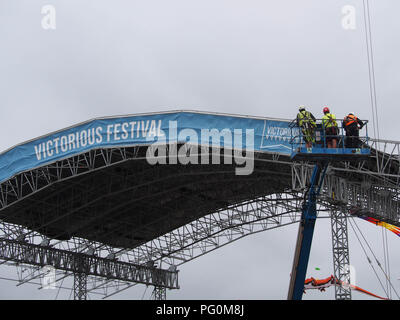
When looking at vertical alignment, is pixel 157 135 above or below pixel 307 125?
above

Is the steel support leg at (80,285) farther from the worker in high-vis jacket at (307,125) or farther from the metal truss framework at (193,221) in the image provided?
the worker in high-vis jacket at (307,125)

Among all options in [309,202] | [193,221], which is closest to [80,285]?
[193,221]

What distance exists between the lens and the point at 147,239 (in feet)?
137

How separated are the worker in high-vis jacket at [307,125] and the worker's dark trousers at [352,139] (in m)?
0.96

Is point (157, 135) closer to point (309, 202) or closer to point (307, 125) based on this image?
point (309, 202)

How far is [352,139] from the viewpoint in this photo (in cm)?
1759

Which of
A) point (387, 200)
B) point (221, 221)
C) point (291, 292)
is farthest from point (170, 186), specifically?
point (291, 292)

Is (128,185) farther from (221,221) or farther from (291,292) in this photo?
(291,292)

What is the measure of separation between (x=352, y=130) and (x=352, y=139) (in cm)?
26

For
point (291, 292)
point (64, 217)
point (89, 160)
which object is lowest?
point (291, 292)

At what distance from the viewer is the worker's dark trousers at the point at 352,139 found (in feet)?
57.4

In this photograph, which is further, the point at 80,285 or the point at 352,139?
the point at 80,285
